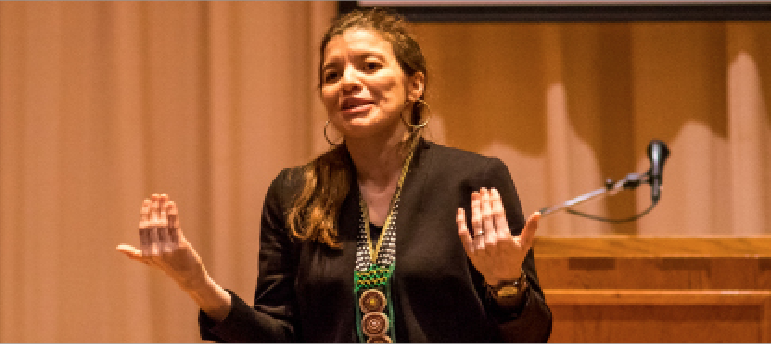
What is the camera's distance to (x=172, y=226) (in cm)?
136

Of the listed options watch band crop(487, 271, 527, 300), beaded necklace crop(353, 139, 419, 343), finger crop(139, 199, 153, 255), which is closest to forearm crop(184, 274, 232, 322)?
finger crop(139, 199, 153, 255)

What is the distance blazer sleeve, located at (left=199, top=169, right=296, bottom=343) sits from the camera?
1462 mm

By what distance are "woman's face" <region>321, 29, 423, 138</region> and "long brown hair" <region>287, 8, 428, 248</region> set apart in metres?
0.03

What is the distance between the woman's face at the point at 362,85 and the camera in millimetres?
1517

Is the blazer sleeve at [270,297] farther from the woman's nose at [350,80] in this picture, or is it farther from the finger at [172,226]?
the woman's nose at [350,80]

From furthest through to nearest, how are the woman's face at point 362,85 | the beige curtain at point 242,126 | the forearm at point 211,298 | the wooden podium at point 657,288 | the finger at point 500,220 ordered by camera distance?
1. the beige curtain at point 242,126
2. the wooden podium at point 657,288
3. the woman's face at point 362,85
4. the forearm at point 211,298
5. the finger at point 500,220

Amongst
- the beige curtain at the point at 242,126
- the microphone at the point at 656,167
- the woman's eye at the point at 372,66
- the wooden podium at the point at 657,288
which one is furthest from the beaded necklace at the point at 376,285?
the beige curtain at the point at 242,126

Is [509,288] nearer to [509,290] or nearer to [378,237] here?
[509,290]

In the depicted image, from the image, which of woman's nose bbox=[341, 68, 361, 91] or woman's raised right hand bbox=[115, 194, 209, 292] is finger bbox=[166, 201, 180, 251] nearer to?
woman's raised right hand bbox=[115, 194, 209, 292]

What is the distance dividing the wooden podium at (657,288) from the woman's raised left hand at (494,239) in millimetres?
754

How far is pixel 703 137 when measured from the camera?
277cm

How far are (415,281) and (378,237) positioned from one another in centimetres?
13

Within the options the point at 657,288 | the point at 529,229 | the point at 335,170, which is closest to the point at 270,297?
the point at 335,170

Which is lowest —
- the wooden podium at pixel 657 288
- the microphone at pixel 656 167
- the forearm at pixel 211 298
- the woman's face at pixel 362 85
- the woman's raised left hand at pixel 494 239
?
the wooden podium at pixel 657 288
